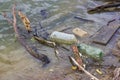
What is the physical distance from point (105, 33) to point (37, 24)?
1.80 meters

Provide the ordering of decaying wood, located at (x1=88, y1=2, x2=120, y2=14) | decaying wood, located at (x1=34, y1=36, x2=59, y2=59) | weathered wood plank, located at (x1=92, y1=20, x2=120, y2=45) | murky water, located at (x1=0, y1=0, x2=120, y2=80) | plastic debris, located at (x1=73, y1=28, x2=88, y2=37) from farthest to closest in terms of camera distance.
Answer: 1. decaying wood, located at (x1=88, y1=2, x2=120, y2=14)
2. plastic debris, located at (x1=73, y1=28, x2=88, y2=37)
3. weathered wood plank, located at (x1=92, y1=20, x2=120, y2=45)
4. decaying wood, located at (x1=34, y1=36, x2=59, y2=59)
5. murky water, located at (x1=0, y1=0, x2=120, y2=80)

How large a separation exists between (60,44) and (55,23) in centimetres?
124

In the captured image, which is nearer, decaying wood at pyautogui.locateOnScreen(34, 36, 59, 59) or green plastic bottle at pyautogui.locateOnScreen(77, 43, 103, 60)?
green plastic bottle at pyautogui.locateOnScreen(77, 43, 103, 60)

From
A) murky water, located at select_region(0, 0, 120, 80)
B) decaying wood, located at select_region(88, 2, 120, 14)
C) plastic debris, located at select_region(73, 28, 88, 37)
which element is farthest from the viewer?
decaying wood, located at select_region(88, 2, 120, 14)

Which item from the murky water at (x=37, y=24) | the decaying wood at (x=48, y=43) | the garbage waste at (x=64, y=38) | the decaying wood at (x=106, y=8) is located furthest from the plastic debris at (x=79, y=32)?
the decaying wood at (x=106, y=8)

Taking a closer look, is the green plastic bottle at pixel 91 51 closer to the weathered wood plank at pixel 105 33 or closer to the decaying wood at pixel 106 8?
the weathered wood plank at pixel 105 33

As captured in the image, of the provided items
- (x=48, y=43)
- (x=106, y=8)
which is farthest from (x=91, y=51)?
(x=106, y=8)

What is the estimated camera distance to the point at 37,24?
7117 millimetres

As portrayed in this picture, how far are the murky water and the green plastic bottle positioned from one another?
0.38 m

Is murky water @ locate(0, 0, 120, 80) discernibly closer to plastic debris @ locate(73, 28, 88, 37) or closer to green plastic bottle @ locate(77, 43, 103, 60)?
plastic debris @ locate(73, 28, 88, 37)

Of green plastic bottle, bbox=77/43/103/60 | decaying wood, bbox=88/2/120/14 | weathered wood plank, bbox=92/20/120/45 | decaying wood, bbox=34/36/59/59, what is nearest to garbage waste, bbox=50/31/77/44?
decaying wood, bbox=34/36/59/59

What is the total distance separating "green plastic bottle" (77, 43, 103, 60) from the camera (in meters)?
A: 5.45

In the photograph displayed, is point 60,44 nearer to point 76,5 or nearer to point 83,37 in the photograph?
point 83,37

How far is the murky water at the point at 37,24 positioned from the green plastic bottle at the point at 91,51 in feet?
1.23
